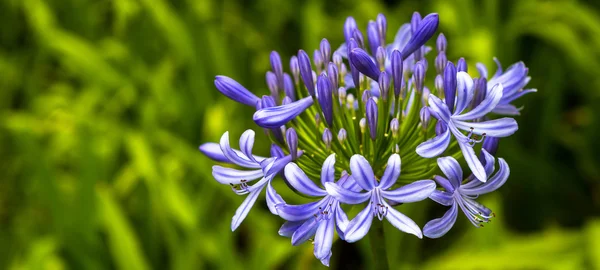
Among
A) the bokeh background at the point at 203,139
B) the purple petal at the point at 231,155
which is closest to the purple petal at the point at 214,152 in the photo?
the purple petal at the point at 231,155

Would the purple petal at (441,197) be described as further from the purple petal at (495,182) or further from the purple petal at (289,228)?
the purple petal at (289,228)

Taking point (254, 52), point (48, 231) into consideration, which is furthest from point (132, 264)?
point (254, 52)

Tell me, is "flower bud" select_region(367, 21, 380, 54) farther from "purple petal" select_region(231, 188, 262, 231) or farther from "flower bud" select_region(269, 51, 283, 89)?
"purple petal" select_region(231, 188, 262, 231)

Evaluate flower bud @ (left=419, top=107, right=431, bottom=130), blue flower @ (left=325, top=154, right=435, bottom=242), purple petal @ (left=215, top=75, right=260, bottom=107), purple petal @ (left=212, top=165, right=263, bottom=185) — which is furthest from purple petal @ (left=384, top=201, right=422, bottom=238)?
purple petal @ (left=215, top=75, right=260, bottom=107)

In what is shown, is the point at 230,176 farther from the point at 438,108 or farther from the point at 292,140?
the point at 438,108

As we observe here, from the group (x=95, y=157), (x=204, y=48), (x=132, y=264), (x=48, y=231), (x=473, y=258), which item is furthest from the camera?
(x=204, y=48)

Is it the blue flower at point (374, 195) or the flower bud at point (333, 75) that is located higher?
the flower bud at point (333, 75)

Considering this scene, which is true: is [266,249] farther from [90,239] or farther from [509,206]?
[509,206]
